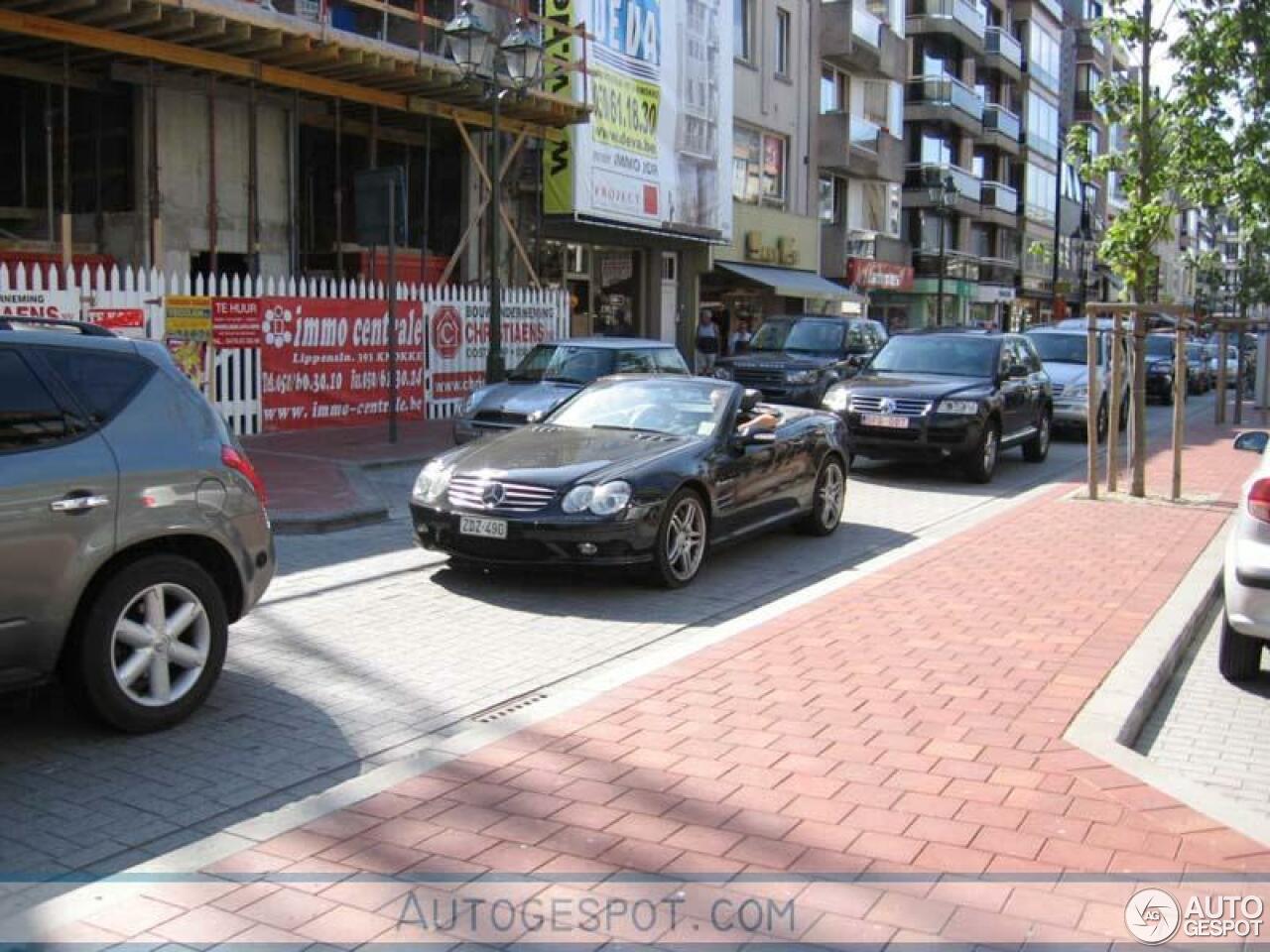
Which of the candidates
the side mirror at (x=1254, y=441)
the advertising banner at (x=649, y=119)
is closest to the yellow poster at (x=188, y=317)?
the advertising banner at (x=649, y=119)

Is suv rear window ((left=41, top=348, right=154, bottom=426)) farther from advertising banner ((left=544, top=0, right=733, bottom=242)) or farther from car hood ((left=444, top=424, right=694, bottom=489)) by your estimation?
advertising banner ((left=544, top=0, right=733, bottom=242))

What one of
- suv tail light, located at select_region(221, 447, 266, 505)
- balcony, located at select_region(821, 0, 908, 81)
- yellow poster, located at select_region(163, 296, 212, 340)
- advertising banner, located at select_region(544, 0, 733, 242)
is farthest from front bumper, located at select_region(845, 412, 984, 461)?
balcony, located at select_region(821, 0, 908, 81)

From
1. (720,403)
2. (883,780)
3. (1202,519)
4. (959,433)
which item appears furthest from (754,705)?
(959,433)

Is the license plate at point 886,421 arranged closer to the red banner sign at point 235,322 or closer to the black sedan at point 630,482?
the black sedan at point 630,482

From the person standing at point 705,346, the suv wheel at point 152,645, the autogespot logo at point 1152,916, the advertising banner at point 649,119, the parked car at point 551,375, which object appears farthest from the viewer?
the person standing at point 705,346

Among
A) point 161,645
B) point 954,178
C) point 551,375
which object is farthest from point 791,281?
point 161,645

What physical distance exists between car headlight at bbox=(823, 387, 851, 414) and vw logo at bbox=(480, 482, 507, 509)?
7.20 meters

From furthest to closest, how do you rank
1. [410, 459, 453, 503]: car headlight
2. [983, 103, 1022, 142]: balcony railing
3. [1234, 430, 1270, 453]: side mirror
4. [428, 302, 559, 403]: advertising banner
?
[983, 103, 1022, 142]: balcony railing
[428, 302, 559, 403]: advertising banner
[410, 459, 453, 503]: car headlight
[1234, 430, 1270, 453]: side mirror

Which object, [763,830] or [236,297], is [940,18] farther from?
[763,830]

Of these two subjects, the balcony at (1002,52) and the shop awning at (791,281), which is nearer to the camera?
the shop awning at (791,281)

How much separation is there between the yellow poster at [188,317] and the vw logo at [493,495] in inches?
340

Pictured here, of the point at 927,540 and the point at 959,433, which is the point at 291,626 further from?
the point at 959,433

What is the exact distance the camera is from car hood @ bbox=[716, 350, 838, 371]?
20141 mm

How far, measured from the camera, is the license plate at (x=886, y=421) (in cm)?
1378
